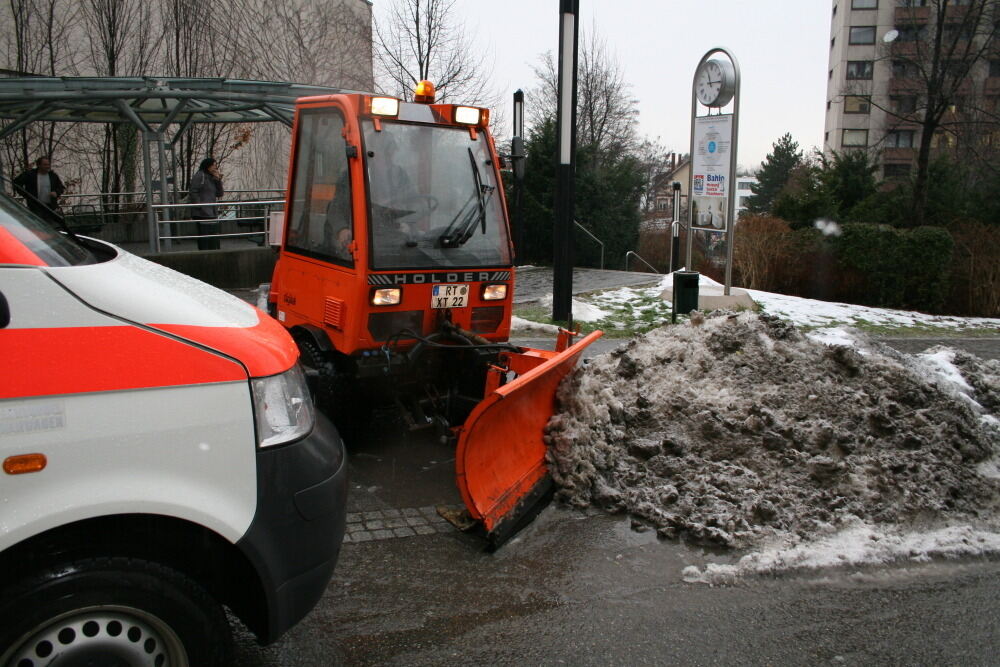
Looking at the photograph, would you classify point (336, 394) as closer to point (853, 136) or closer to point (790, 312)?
point (790, 312)

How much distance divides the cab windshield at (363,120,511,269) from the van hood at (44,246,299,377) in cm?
250

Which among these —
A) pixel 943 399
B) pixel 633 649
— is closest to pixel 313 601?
pixel 633 649

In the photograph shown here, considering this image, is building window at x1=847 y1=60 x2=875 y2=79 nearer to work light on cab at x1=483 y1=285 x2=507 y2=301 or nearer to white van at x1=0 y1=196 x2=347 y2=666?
work light on cab at x1=483 y1=285 x2=507 y2=301

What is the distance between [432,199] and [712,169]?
7645mm

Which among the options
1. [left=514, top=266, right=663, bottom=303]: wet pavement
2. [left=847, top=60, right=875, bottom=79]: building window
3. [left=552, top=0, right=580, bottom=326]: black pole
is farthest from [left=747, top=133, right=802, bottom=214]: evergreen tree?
[left=552, top=0, right=580, bottom=326]: black pole

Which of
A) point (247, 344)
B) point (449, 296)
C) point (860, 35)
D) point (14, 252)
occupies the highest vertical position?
point (860, 35)

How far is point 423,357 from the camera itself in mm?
5762

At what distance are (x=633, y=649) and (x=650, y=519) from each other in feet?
4.55

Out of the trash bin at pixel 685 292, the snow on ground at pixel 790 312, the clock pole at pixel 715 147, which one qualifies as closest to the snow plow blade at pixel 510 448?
the trash bin at pixel 685 292

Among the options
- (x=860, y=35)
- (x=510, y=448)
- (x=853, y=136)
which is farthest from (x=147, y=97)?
(x=860, y=35)

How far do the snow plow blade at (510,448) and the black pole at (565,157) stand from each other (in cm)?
488

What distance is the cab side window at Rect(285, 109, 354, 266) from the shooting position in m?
5.69

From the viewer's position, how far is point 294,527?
9.18 ft

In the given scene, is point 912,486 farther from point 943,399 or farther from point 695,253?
point 695,253
